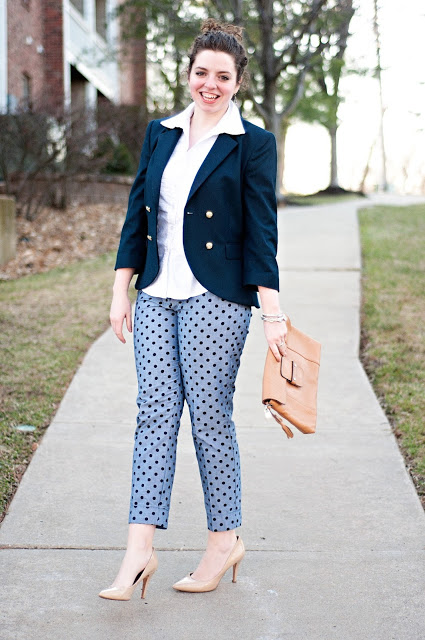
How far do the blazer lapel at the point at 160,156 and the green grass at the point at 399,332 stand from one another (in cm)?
205

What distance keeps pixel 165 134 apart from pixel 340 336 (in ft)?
13.5

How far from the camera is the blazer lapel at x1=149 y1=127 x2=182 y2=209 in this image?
2988mm

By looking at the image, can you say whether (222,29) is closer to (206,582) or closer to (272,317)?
(272,317)

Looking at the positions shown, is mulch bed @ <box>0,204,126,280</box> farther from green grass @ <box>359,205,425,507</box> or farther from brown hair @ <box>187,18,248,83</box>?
brown hair @ <box>187,18,248,83</box>

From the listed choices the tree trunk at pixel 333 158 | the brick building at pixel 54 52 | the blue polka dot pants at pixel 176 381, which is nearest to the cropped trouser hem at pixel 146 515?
the blue polka dot pants at pixel 176 381

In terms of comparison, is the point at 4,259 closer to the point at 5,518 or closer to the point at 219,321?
the point at 5,518

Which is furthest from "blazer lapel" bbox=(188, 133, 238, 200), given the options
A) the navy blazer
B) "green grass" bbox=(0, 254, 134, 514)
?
"green grass" bbox=(0, 254, 134, 514)

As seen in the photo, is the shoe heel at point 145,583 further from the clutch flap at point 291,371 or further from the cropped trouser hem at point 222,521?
the clutch flap at point 291,371

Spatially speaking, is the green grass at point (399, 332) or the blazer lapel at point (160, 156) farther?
the green grass at point (399, 332)

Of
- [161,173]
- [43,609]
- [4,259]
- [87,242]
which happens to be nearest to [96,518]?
[43,609]

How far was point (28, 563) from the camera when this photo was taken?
129 inches

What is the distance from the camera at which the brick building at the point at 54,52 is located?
16.5 metres

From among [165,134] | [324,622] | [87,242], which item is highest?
[165,134]

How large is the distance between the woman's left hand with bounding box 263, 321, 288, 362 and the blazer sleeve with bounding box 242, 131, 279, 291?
0.14 metres
